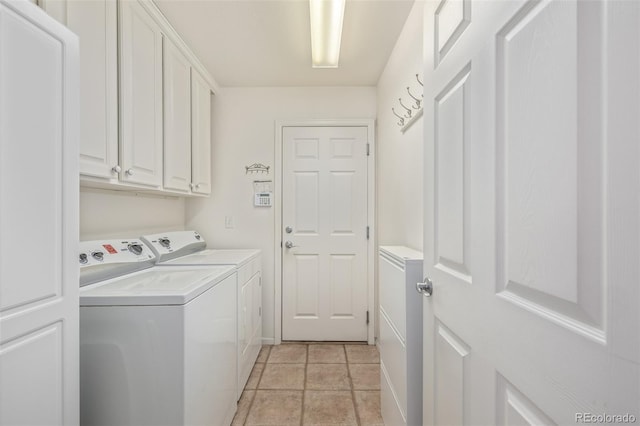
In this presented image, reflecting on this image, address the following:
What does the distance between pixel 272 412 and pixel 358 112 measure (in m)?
2.58

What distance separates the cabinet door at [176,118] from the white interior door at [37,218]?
1121 mm

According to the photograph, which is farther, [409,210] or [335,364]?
[335,364]

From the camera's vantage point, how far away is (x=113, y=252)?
162 cm

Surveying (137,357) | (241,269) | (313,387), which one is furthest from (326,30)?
(313,387)

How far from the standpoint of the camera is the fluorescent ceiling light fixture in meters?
1.65

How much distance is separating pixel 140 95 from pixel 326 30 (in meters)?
1.17

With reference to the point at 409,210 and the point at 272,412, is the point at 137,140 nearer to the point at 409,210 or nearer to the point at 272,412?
the point at 409,210

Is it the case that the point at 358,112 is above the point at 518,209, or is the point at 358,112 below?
above

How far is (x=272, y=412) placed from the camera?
187 centimetres

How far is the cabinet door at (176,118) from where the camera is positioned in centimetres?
194

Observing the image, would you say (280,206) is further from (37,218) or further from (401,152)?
(37,218)

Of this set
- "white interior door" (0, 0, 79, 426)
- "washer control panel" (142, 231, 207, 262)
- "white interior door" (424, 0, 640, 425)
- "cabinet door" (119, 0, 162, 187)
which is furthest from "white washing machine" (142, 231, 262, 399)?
"white interior door" (424, 0, 640, 425)

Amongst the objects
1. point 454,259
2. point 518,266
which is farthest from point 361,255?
point 518,266

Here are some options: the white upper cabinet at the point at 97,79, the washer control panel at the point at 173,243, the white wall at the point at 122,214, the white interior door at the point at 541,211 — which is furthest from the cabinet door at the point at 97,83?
the white interior door at the point at 541,211
